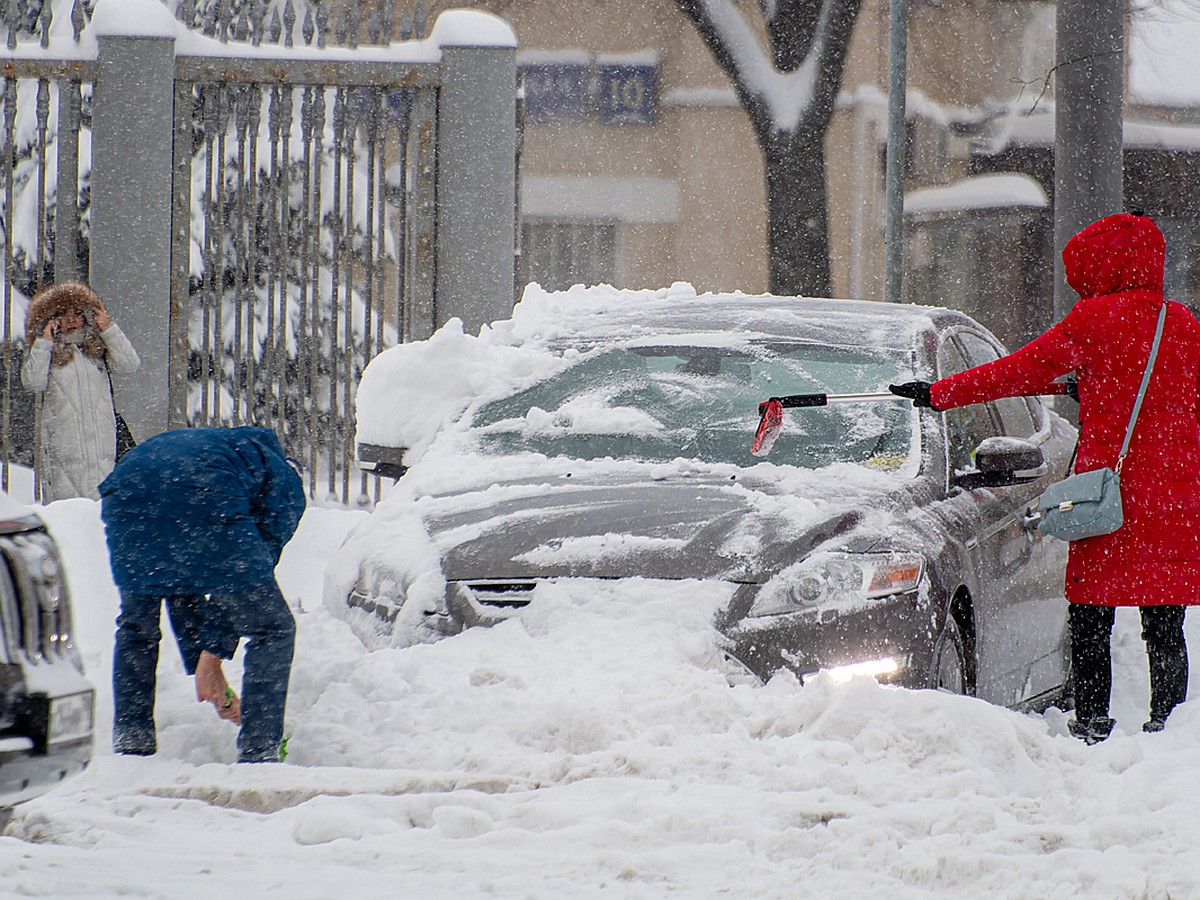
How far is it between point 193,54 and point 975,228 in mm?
17269

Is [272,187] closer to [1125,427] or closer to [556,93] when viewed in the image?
[1125,427]

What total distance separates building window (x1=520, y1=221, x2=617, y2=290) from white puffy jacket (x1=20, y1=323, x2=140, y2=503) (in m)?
16.2

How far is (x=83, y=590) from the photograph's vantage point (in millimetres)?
7480

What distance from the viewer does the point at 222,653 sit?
4539 millimetres

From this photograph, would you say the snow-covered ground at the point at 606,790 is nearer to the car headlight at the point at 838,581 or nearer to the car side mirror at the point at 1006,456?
the car headlight at the point at 838,581

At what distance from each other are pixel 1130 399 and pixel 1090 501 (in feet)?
1.18

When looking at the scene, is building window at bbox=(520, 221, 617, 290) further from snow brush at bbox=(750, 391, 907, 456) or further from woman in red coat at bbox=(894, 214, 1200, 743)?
woman in red coat at bbox=(894, 214, 1200, 743)

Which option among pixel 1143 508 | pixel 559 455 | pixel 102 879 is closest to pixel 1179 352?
pixel 1143 508

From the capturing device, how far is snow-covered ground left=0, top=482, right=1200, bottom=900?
11.4ft

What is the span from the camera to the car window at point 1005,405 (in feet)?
21.4

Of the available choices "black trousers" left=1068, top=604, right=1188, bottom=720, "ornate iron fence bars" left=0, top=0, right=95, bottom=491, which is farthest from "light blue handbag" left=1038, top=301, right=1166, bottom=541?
"ornate iron fence bars" left=0, top=0, right=95, bottom=491

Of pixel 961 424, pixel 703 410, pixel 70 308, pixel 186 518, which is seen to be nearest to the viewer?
pixel 186 518

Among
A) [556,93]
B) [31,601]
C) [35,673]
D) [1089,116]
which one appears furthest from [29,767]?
[556,93]

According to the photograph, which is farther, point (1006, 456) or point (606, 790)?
point (1006, 456)
